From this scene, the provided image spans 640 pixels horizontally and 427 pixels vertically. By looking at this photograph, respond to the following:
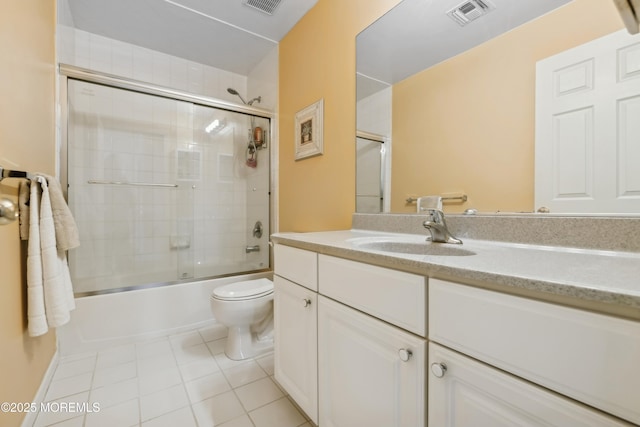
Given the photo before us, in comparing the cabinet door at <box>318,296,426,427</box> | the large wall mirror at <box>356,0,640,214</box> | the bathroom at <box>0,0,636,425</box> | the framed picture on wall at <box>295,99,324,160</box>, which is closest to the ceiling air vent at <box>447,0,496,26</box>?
the large wall mirror at <box>356,0,640,214</box>

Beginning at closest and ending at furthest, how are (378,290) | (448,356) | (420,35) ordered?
(448,356) → (378,290) → (420,35)

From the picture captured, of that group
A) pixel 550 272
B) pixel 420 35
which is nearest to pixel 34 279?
pixel 550 272

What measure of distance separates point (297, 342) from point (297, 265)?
12.7 inches

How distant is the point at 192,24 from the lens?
2074 mm

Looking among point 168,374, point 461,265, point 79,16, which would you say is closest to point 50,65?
point 79,16

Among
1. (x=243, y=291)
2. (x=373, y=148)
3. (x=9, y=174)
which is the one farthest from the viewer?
(x=243, y=291)

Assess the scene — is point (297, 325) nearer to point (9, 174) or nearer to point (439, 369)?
point (439, 369)

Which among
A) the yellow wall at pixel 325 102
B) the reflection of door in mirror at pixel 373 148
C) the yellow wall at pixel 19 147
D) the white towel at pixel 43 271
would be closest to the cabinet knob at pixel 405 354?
the reflection of door in mirror at pixel 373 148

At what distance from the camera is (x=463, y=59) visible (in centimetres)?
111

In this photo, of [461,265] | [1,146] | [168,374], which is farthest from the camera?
[168,374]

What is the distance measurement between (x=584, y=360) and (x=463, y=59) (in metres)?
1.15

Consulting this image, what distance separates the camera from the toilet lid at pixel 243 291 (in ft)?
5.14

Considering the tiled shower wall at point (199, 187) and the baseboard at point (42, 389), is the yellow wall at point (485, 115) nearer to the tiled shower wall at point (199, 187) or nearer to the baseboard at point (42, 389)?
the tiled shower wall at point (199, 187)

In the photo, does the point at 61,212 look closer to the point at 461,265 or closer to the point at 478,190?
the point at 461,265
